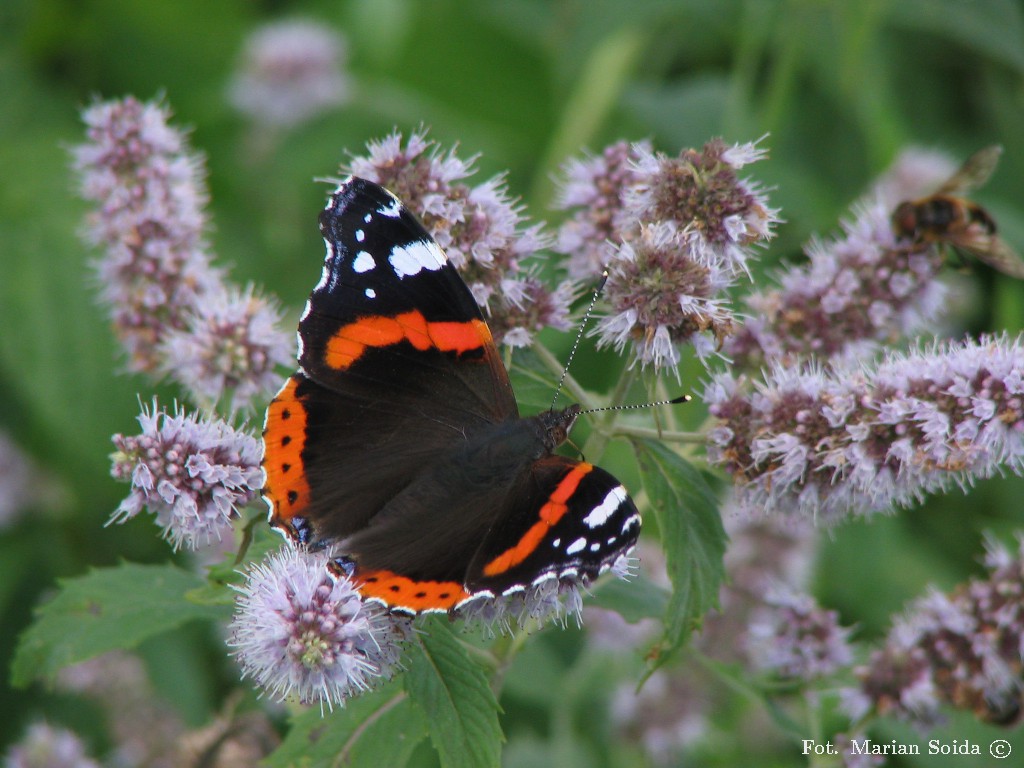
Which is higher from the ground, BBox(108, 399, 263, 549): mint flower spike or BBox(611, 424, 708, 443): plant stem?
BBox(611, 424, 708, 443): plant stem

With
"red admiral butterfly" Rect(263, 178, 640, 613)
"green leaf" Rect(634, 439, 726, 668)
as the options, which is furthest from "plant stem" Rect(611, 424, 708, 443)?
"red admiral butterfly" Rect(263, 178, 640, 613)

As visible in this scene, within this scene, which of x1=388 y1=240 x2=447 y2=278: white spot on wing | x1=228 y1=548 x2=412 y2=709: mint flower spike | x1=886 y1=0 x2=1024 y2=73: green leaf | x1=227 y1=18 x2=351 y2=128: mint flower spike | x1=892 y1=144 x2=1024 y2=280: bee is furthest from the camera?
x1=227 y1=18 x2=351 y2=128: mint flower spike

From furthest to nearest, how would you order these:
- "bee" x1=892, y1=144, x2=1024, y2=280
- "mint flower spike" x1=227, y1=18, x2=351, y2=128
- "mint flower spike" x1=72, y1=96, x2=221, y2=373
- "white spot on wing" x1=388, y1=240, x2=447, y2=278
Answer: "mint flower spike" x1=227, y1=18, x2=351, y2=128 < "mint flower spike" x1=72, y1=96, x2=221, y2=373 < "bee" x1=892, y1=144, x2=1024, y2=280 < "white spot on wing" x1=388, y1=240, x2=447, y2=278

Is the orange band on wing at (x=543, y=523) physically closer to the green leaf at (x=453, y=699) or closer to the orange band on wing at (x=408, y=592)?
the orange band on wing at (x=408, y=592)

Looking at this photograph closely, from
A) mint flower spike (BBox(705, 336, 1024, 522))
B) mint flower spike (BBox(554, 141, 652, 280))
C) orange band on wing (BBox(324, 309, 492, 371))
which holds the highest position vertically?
mint flower spike (BBox(554, 141, 652, 280))

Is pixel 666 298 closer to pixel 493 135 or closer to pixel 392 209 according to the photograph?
pixel 392 209

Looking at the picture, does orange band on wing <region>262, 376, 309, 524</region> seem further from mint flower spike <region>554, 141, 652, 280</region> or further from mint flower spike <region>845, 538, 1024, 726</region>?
mint flower spike <region>845, 538, 1024, 726</region>

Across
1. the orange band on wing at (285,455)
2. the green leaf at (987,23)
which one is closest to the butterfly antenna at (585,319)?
the orange band on wing at (285,455)

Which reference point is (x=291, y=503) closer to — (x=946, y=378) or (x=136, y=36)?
(x=946, y=378)
